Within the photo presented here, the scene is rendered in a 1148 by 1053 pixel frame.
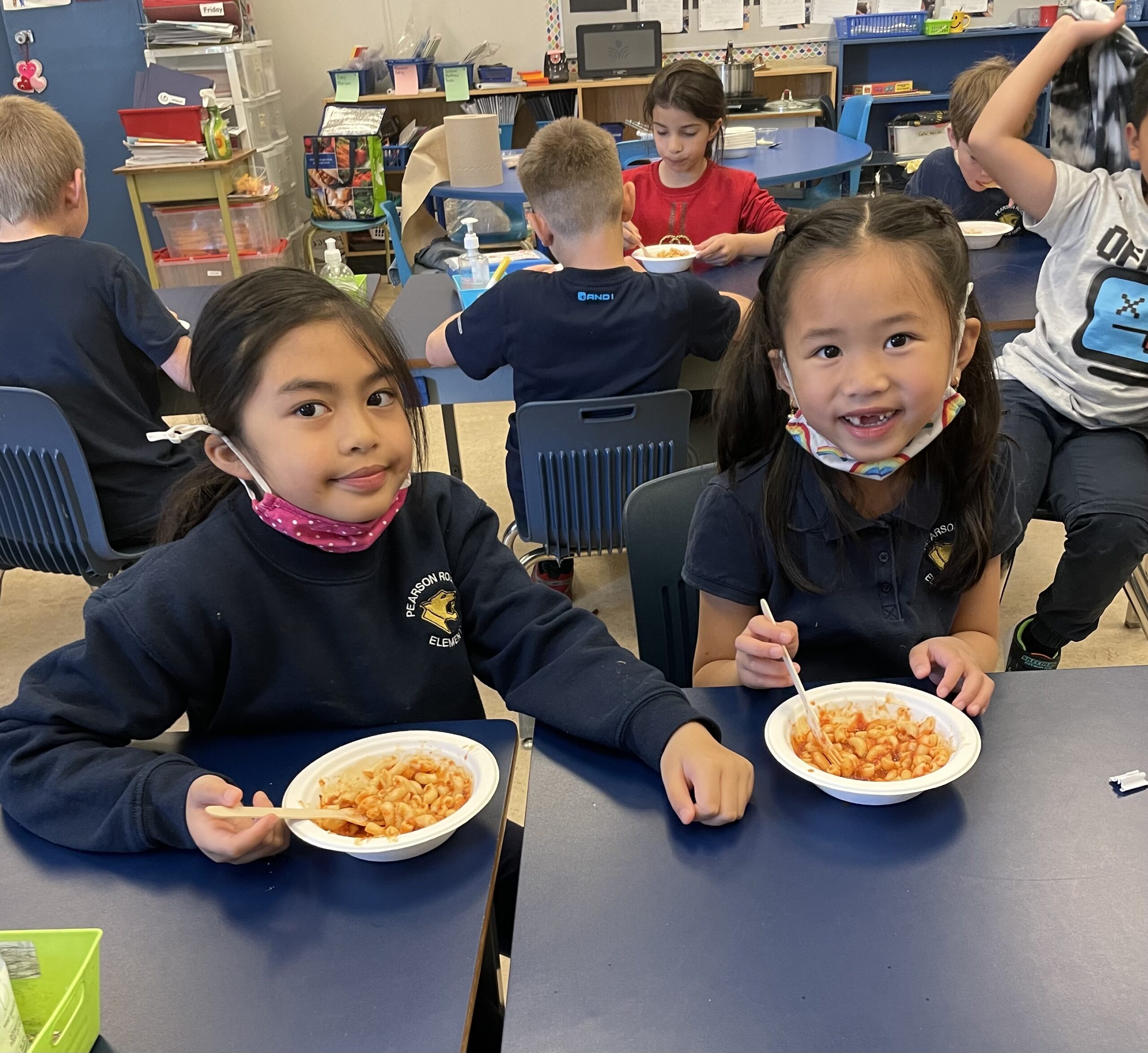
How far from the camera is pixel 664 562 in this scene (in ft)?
4.62

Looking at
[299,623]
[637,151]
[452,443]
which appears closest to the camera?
[299,623]

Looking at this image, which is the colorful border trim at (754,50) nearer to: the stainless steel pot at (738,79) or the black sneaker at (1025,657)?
the stainless steel pot at (738,79)

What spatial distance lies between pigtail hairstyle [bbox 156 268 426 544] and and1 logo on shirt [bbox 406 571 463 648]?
168mm

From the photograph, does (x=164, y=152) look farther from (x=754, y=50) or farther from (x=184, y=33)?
(x=754, y=50)

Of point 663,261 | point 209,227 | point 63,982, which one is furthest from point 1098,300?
point 209,227

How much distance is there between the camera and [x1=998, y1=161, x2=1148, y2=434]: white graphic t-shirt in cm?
193

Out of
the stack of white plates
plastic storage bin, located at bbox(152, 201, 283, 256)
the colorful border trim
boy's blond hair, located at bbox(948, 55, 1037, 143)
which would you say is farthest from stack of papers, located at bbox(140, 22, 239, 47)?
boy's blond hair, located at bbox(948, 55, 1037, 143)

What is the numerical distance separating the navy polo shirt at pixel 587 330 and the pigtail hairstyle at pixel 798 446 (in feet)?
2.67

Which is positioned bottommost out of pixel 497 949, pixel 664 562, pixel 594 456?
pixel 497 949

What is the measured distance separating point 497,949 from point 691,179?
8.27 ft

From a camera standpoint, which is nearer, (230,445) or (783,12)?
(230,445)

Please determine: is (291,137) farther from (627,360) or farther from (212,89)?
(627,360)

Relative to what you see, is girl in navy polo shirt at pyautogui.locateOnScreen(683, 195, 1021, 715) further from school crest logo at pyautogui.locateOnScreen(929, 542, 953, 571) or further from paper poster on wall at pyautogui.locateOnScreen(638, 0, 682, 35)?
paper poster on wall at pyautogui.locateOnScreen(638, 0, 682, 35)

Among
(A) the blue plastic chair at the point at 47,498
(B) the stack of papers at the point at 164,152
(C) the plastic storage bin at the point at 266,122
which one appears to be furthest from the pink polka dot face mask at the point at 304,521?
(C) the plastic storage bin at the point at 266,122
